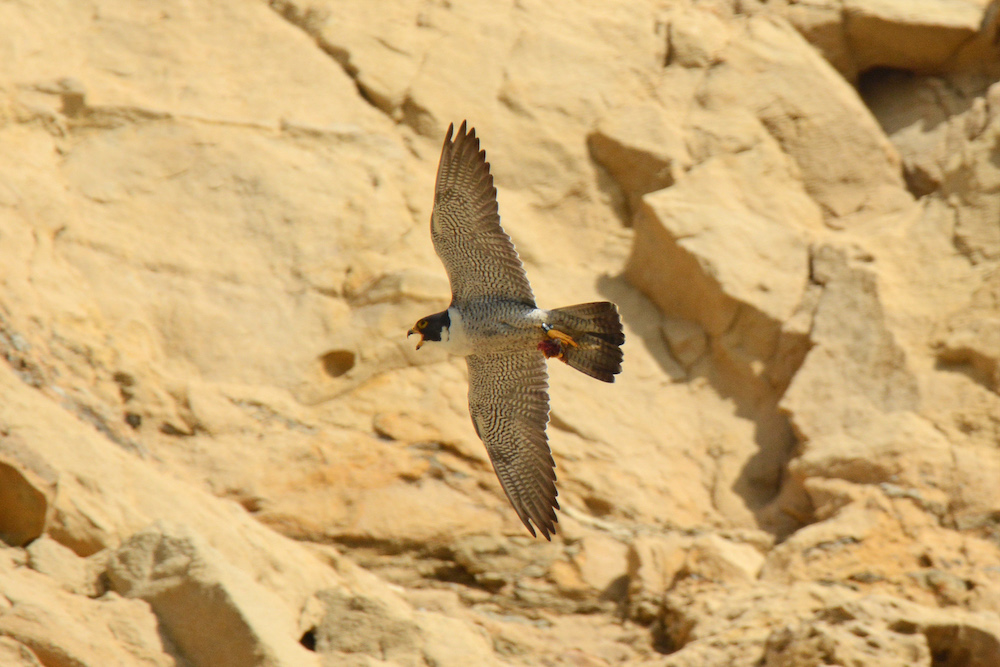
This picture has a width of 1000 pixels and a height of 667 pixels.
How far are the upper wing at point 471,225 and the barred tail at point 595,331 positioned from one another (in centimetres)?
23

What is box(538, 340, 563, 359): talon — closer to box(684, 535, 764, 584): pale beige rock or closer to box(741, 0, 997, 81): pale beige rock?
box(684, 535, 764, 584): pale beige rock

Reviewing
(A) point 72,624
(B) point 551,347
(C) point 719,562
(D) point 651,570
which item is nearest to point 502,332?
(B) point 551,347

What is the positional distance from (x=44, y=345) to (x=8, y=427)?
1.05 m

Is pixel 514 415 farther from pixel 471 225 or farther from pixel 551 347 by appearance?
pixel 471 225

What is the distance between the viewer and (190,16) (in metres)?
7.77

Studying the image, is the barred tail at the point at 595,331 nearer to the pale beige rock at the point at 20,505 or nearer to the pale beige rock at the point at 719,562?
the pale beige rock at the point at 719,562

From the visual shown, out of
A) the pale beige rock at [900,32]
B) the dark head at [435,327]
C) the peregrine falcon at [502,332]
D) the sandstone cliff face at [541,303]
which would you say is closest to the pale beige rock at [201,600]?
the sandstone cliff face at [541,303]

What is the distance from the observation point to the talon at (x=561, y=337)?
5.41m

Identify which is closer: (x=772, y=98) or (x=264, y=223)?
(x=264, y=223)

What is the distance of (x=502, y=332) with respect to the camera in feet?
18.1

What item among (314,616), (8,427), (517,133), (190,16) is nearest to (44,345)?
(8,427)

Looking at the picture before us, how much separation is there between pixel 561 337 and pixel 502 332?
282 millimetres

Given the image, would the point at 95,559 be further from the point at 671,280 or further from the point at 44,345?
the point at 671,280

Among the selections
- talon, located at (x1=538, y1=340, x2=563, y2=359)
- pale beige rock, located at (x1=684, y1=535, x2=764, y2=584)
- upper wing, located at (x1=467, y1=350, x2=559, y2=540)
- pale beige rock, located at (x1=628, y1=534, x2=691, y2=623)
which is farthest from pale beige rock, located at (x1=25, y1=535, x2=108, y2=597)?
pale beige rock, located at (x1=684, y1=535, x2=764, y2=584)
